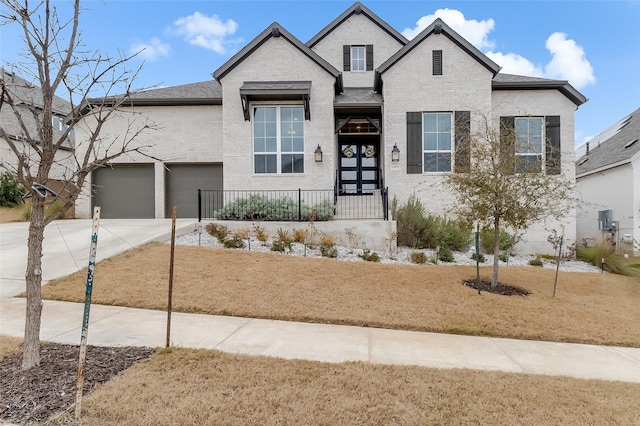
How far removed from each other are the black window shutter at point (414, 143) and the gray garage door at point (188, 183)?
7.59 meters

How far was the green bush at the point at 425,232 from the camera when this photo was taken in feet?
36.6

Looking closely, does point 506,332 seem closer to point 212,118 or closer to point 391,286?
point 391,286

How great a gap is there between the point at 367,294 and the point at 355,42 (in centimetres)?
1293

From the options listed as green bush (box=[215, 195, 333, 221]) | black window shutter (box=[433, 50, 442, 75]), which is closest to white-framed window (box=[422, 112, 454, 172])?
black window shutter (box=[433, 50, 442, 75])

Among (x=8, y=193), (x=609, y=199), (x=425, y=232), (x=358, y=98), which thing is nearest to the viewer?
(x=425, y=232)

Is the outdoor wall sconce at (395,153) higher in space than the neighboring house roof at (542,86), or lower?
lower

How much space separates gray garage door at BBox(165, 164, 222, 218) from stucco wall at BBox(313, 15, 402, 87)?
22.9ft

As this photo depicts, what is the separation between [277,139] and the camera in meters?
12.8

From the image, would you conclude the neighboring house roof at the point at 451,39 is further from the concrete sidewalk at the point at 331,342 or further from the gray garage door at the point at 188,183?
the concrete sidewalk at the point at 331,342

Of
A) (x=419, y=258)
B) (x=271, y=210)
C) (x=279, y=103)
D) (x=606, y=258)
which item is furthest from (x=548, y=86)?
(x=271, y=210)

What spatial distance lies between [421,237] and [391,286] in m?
4.48

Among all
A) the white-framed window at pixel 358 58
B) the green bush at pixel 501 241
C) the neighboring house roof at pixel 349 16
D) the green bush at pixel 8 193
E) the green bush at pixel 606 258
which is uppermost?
the neighboring house roof at pixel 349 16

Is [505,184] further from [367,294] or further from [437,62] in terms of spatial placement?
[437,62]

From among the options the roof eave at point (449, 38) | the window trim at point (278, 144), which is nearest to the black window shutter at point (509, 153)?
the roof eave at point (449, 38)
